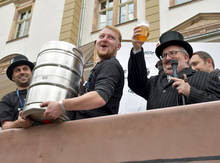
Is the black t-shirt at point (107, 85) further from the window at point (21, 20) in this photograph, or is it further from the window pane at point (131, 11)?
the window at point (21, 20)

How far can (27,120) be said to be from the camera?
5.01 feet

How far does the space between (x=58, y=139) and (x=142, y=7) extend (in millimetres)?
7160

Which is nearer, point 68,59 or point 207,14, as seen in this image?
point 68,59

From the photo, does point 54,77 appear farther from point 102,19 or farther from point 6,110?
point 102,19

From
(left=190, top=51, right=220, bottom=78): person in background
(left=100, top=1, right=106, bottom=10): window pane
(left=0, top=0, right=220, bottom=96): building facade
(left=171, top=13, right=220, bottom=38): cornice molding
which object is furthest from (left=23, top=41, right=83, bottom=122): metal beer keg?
(left=100, top=1, right=106, bottom=10): window pane

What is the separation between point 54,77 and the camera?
5.22ft

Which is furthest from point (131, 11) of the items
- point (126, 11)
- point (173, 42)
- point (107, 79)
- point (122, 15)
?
point (107, 79)

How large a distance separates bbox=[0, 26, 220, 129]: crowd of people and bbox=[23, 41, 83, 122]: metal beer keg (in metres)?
0.07

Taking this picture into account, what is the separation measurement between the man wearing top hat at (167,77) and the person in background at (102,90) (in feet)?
0.63

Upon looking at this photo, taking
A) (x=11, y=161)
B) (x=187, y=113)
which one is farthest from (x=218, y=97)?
(x=11, y=161)

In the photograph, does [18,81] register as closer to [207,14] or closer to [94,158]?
[94,158]

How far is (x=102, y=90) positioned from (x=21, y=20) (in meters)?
9.92

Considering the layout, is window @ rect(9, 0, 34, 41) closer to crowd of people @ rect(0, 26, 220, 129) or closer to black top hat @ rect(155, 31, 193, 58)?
crowd of people @ rect(0, 26, 220, 129)

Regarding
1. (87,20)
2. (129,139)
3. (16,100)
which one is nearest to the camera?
(129,139)
